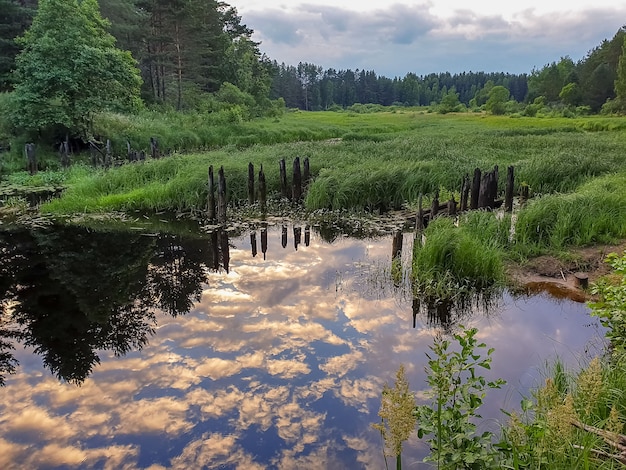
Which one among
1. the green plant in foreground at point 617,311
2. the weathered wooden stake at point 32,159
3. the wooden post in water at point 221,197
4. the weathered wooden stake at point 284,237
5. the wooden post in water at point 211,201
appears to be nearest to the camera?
the green plant in foreground at point 617,311

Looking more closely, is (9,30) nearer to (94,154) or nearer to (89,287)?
(94,154)

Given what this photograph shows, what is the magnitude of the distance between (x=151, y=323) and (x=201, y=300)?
1.08m

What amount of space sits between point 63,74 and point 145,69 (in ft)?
76.6

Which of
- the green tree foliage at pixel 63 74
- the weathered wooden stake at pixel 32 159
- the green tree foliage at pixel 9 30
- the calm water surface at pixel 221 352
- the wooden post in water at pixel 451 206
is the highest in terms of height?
the green tree foliage at pixel 9 30

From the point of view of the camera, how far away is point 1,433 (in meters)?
5.11

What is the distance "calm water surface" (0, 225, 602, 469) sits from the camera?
492 cm

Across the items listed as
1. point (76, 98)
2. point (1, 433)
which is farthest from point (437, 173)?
point (76, 98)

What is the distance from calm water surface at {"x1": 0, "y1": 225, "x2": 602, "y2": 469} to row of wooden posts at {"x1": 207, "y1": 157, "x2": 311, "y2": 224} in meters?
2.58

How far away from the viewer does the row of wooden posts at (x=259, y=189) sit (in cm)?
→ 1278

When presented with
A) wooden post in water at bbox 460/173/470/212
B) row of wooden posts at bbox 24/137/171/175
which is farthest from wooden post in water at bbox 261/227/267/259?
row of wooden posts at bbox 24/137/171/175

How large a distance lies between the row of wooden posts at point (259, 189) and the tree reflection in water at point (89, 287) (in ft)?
4.35

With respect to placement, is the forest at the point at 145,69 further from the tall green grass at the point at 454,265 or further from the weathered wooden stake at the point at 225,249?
the tall green grass at the point at 454,265

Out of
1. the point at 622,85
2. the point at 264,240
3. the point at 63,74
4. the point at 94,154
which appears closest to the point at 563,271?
the point at 264,240

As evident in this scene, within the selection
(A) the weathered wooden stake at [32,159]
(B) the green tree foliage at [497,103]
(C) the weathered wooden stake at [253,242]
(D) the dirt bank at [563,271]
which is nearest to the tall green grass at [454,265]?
(D) the dirt bank at [563,271]
